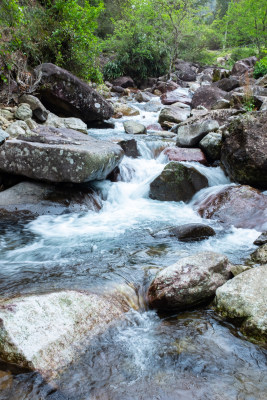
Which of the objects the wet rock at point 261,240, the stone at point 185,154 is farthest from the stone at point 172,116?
the wet rock at point 261,240

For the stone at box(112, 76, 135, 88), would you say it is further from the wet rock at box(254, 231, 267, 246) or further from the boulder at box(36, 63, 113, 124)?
the wet rock at box(254, 231, 267, 246)

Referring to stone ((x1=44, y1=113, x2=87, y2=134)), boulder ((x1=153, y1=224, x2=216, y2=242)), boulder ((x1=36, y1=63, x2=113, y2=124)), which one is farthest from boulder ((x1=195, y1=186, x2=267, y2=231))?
boulder ((x1=36, y1=63, x2=113, y2=124))

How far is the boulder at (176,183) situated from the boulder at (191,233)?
194 cm

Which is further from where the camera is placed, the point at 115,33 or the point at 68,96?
the point at 115,33

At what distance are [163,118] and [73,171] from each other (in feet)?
26.1

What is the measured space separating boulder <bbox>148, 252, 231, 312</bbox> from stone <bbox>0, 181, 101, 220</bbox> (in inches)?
124

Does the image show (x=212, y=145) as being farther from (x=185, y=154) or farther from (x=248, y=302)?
(x=248, y=302)

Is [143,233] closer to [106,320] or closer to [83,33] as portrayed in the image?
[106,320]

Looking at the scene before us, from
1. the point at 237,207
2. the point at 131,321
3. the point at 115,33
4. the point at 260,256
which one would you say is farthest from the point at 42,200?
the point at 115,33

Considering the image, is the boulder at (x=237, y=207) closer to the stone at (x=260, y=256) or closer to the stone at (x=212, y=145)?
the stone at (x=260, y=256)

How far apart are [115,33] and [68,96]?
1672cm

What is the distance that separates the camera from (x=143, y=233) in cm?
488

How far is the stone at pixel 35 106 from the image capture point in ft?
28.3

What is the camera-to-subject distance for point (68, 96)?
9.63 m
